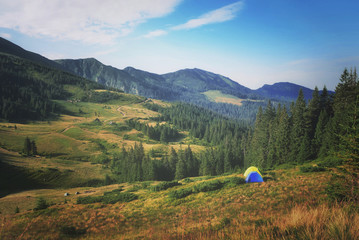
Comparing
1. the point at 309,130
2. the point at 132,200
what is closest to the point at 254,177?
the point at 132,200

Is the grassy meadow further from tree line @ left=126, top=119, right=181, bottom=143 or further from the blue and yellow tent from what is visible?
tree line @ left=126, top=119, right=181, bottom=143

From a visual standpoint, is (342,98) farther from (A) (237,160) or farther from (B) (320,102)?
(A) (237,160)

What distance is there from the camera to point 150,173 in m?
63.2

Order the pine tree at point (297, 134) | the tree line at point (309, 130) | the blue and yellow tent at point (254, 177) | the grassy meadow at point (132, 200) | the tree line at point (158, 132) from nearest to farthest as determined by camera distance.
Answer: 1. the grassy meadow at point (132, 200)
2. the blue and yellow tent at point (254, 177)
3. the tree line at point (309, 130)
4. the pine tree at point (297, 134)
5. the tree line at point (158, 132)

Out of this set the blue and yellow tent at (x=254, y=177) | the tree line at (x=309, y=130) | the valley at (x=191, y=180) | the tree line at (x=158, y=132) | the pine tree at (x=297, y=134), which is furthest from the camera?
the tree line at (x=158, y=132)

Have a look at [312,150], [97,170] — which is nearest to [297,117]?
[312,150]

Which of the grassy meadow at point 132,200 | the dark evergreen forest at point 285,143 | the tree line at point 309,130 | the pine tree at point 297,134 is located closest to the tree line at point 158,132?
the grassy meadow at point 132,200

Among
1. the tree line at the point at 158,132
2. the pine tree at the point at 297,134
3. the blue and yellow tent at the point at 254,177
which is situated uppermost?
the pine tree at the point at 297,134

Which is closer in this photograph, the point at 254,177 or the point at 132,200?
the point at 254,177

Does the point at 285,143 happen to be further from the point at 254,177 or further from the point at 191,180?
the point at 191,180

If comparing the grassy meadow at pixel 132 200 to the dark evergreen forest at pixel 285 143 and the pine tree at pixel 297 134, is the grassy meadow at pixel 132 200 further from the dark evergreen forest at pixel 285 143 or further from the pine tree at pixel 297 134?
the pine tree at pixel 297 134

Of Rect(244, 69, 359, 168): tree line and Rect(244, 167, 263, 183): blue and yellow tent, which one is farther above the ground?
Rect(244, 69, 359, 168): tree line

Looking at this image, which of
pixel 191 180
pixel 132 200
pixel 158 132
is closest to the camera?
pixel 132 200

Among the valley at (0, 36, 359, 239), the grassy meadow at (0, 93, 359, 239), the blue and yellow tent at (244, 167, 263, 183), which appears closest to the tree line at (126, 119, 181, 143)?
the valley at (0, 36, 359, 239)
